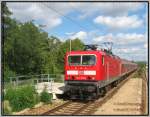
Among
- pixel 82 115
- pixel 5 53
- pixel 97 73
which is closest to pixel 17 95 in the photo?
pixel 82 115

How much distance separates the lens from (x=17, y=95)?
1526 cm

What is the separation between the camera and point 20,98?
601 inches

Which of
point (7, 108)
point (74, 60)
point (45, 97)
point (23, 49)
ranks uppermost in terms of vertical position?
point (23, 49)

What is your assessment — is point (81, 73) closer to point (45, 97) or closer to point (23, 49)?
point (45, 97)

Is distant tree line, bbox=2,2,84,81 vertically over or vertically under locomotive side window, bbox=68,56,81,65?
over

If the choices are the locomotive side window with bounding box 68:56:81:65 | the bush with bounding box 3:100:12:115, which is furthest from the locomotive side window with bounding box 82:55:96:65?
the bush with bounding box 3:100:12:115

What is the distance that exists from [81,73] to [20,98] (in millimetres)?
4163

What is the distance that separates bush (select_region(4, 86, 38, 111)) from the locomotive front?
111 inches

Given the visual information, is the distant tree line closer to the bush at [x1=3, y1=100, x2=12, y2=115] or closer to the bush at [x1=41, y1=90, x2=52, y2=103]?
the bush at [x1=41, y1=90, x2=52, y2=103]

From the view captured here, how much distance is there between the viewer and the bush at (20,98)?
48.9ft

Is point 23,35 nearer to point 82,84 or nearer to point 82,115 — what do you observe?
point 82,84

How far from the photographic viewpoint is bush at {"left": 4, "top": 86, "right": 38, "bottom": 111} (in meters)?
14.9

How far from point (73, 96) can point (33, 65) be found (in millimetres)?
20685

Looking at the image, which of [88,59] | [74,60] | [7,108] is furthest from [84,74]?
[7,108]
